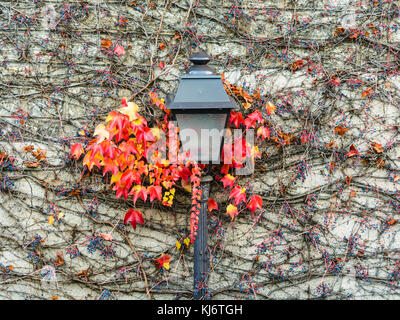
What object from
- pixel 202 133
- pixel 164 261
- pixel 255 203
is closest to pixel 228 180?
pixel 255 203

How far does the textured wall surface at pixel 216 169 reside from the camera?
2.53 metres

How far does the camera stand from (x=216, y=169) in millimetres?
2555

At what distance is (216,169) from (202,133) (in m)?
0.67

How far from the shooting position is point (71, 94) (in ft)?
8.37

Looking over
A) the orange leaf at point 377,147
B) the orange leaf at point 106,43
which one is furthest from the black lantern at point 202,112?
the orange leaf at point 377,147

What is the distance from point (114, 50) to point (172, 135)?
75 centimetres

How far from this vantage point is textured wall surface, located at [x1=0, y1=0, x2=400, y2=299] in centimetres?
253

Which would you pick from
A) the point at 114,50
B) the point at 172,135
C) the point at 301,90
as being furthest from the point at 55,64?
the point at 301,90

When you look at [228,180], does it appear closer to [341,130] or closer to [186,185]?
[186,185]

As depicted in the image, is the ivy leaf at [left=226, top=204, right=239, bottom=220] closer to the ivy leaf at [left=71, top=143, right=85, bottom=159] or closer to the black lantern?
the black lantern

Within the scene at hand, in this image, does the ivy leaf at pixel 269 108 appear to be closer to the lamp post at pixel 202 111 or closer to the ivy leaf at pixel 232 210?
the lamp post at pixel 202 111

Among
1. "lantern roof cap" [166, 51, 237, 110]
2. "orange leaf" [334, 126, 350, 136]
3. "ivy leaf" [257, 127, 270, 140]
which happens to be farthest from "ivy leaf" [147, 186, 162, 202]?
"orange leaf" [334, 126, 350, 136]

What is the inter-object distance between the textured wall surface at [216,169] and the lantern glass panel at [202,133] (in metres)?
0.67

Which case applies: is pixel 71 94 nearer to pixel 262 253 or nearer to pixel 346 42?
pixel 262 253
